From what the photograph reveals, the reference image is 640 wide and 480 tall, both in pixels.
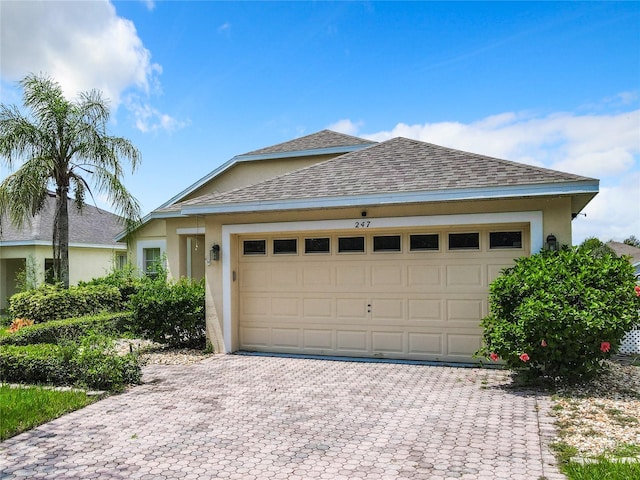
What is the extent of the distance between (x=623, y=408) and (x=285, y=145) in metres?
12.3

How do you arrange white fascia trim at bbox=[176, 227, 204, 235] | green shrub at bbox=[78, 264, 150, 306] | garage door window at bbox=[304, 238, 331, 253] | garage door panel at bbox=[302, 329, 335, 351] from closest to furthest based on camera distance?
garage door panel at bbox=[302, 329, 335, 351] < garage door window at bbox=[304, 238, 331, 253] < white fascia trim at bbox=[176, 227, 204, 235] < green shrub at bbox=[78, 264, 150, 306]

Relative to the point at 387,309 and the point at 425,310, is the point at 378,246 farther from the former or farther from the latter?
the point at 425,310

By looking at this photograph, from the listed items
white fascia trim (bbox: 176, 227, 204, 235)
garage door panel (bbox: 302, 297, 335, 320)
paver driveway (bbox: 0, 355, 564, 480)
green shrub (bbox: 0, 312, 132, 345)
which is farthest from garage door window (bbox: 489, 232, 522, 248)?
white fascia trim (bbox: 176, 227, 204, 235)

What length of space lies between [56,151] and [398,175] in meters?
10.4

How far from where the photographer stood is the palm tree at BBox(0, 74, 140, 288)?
13789 millimetres

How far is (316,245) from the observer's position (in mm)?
10000

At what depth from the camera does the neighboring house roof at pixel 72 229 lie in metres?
18.6

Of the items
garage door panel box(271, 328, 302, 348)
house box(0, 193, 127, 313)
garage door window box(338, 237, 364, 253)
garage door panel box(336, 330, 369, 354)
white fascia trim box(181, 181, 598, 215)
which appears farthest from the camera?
house box(0, 193, 127, 313)

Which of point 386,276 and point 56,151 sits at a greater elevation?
point 56,151

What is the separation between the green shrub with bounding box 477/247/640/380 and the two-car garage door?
150 cm

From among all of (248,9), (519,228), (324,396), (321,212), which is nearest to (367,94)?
(248,9)

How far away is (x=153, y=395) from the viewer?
704 cm

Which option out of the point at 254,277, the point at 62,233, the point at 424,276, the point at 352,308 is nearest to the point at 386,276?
the point at 424,276

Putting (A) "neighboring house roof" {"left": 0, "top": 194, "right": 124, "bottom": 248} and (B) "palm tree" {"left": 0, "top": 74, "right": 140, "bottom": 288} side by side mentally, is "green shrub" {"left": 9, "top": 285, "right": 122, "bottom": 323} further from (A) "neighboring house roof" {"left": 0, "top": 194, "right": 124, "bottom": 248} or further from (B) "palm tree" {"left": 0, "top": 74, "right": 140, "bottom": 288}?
(A) "neighboring house roof" {"left": 0, "top": 194, "right": 124, "bottom": 248}
